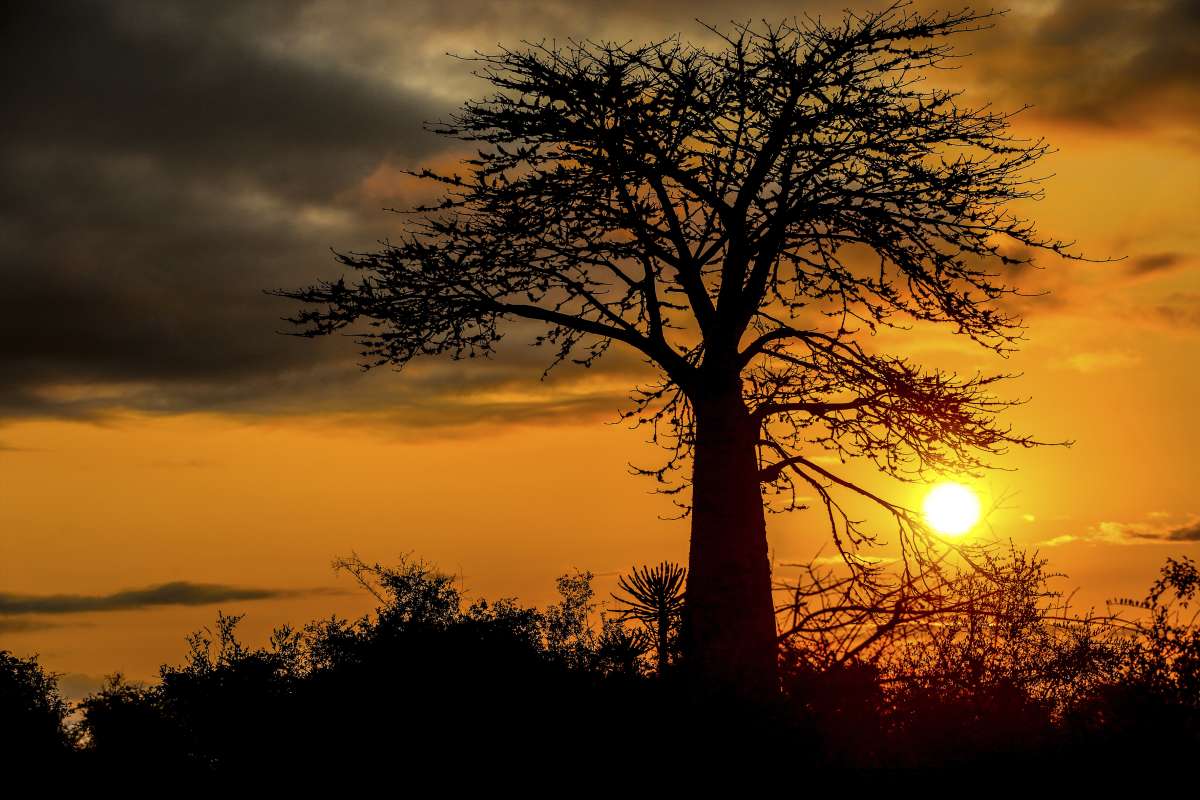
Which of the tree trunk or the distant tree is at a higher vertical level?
the tree trunk

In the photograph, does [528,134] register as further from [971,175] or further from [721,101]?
[971,175]

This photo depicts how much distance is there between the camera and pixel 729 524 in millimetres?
11016

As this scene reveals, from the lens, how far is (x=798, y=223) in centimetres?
1168

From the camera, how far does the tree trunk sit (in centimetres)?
1070

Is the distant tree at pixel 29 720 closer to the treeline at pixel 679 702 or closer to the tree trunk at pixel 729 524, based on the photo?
the treeline at pixel 679 702

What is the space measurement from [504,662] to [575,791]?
56.8 inches

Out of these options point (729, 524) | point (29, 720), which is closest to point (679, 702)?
point (729, 524)

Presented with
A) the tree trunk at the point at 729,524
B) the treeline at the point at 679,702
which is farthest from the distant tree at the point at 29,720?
the tree trunk at the point at 729,524

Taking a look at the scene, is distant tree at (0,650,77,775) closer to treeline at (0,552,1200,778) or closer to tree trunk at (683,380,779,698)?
treeline at (0,552,1200,778)

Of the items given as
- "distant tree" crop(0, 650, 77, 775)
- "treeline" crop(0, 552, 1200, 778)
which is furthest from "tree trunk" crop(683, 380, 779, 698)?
"distant tree" crop(0, 650, 77, 775)

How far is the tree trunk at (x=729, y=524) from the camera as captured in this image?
10.7 metres

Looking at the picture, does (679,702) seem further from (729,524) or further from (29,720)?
(29,720)

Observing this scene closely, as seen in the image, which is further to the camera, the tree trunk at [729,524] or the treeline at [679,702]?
the tree trunk at [729,524]

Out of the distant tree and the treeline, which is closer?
the treeline
